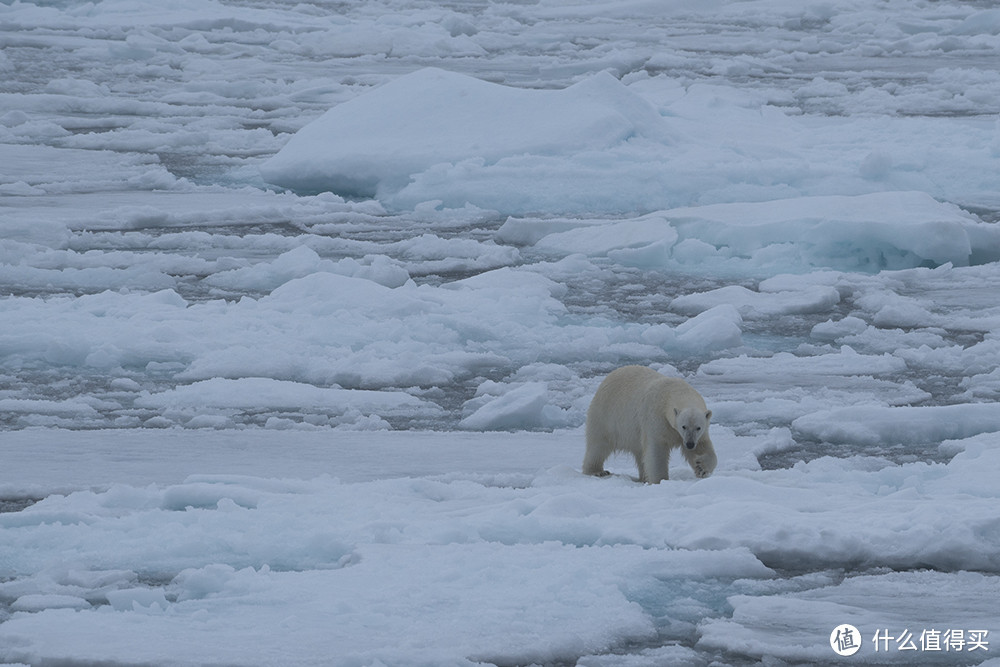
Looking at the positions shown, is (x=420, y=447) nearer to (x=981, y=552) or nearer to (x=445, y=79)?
(x=981, y=552)

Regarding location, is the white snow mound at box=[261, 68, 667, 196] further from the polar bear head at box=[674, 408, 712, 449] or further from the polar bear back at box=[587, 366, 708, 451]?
the polar bear head at box=[674, 408, 712, 449]

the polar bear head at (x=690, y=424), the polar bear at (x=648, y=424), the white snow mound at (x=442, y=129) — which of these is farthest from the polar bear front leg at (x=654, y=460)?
the white snow mound at (x=442, y=129)

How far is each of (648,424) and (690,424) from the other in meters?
0.22

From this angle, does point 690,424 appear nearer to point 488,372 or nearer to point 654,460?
point 654,460

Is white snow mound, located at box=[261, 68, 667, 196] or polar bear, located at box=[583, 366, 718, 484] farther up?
white snow mound, located at box=[261, 68, 667, 196]

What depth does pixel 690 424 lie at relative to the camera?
366cm

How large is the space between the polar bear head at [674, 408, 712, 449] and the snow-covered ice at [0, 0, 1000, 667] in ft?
0.47

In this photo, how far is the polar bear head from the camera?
366cm

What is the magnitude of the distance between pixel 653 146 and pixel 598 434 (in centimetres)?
607

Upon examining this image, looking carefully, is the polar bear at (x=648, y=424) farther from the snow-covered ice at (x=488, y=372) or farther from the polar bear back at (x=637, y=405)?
the snow-covered ice at (x=488, y=372)

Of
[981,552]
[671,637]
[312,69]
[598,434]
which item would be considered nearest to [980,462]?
[981,552]

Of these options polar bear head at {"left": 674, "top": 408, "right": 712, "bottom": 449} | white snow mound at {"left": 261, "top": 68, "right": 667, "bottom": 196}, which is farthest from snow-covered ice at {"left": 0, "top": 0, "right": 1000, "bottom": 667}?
polar bear head at {"left": 674, "top": 408, "right": 712, "bottom": 449}

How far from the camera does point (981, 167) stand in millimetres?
9945

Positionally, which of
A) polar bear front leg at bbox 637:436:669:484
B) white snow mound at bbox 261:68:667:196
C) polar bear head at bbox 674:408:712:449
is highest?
white snow mound at bbox 261:68:667:196
